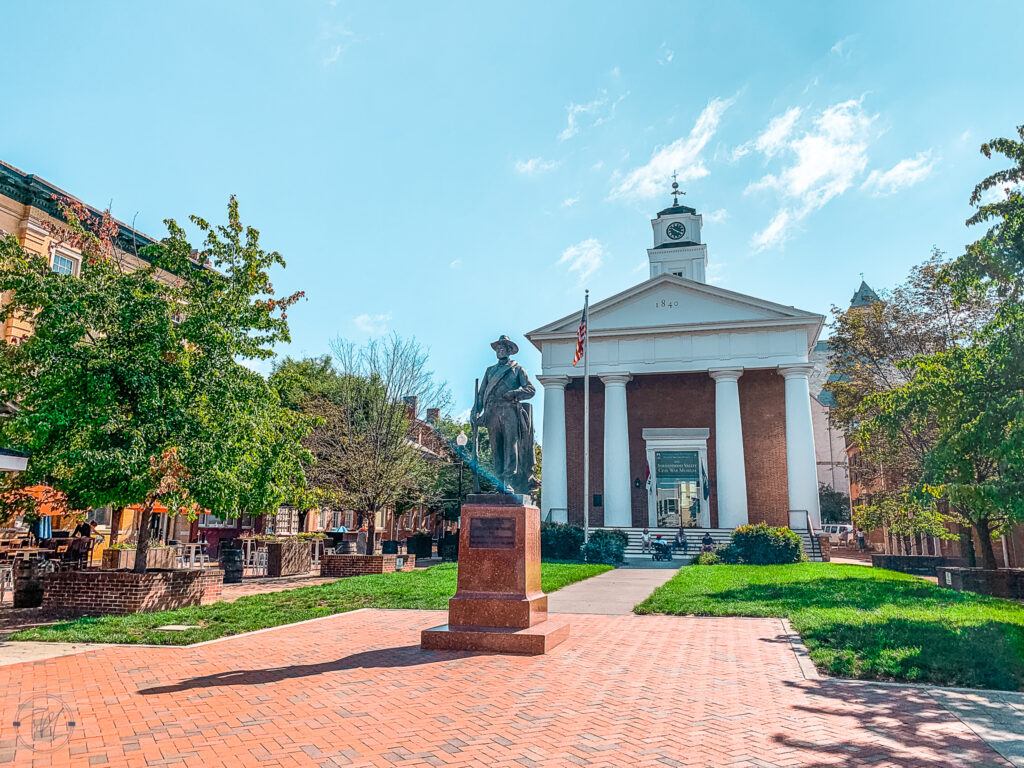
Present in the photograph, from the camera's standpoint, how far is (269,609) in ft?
38.5

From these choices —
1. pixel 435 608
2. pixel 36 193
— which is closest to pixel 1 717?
pixel 435 608

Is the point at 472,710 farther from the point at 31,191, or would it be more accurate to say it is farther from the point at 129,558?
the point at 31,191

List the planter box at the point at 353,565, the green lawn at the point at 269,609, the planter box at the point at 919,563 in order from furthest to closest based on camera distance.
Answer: the planter box at the point at 919,563 < the planter box at the point at 353,565 < the green lawn at the point at 269,609

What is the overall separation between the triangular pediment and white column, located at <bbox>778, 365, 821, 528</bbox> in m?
4.04

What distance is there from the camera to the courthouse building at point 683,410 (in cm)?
3216

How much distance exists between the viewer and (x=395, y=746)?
4523mm

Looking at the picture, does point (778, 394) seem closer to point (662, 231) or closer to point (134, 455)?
point (662, 231)

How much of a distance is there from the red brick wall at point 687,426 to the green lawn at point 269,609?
17.1 meters

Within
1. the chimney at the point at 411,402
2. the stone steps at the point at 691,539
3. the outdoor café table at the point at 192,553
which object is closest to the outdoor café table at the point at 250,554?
the outdoor café table at the point at 192,553

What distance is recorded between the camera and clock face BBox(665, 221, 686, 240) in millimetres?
51531

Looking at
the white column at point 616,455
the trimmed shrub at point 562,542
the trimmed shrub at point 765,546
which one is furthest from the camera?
the white column at point 616,455

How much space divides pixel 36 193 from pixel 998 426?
2549 cm

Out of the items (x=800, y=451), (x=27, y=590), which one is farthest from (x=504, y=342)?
(x=800, y=451)

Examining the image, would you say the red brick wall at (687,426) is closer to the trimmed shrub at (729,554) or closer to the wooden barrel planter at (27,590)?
the trimmed shrub at (729,554)
